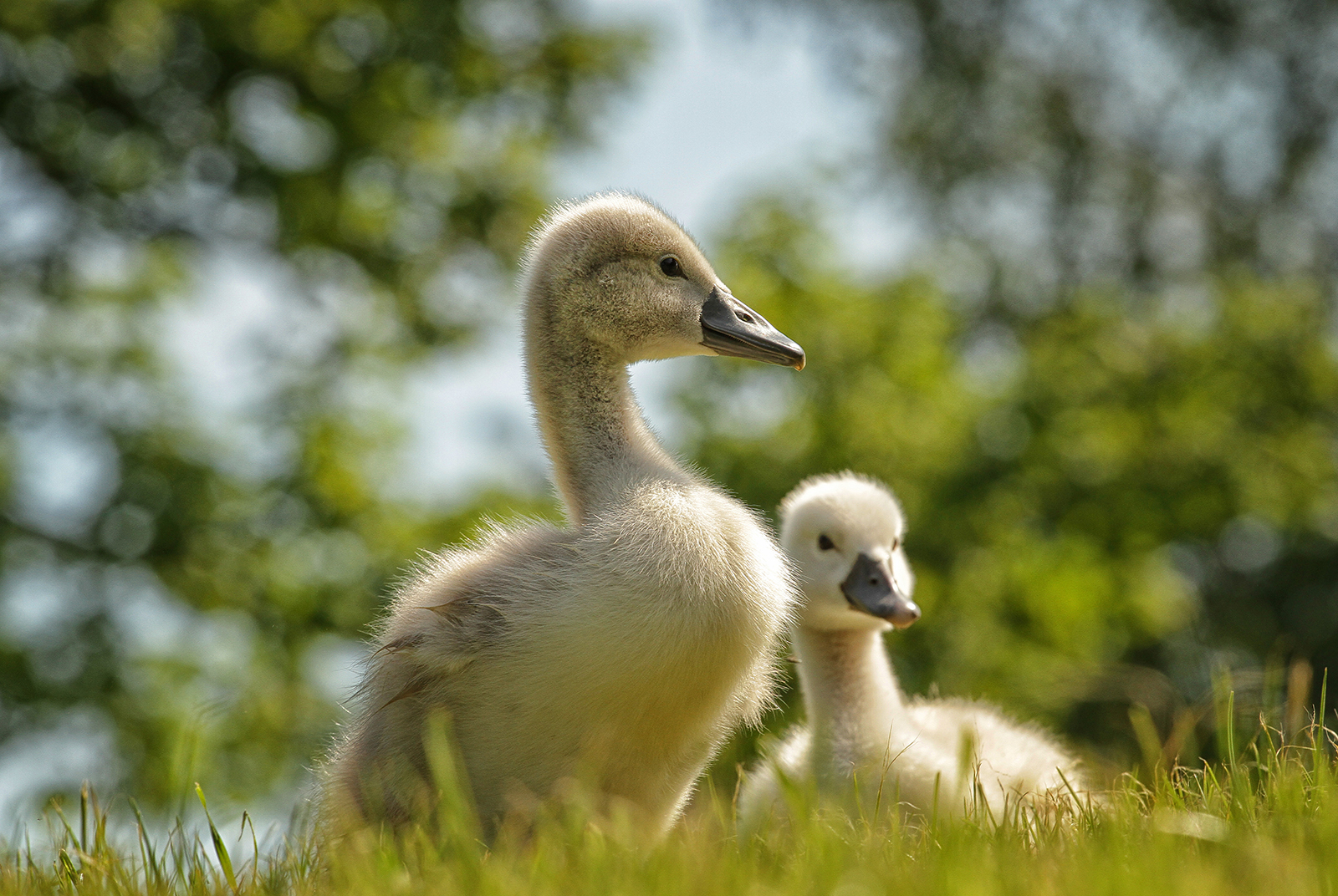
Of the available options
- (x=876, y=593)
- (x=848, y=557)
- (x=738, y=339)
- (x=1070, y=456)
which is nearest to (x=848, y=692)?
(x=876, y=593)

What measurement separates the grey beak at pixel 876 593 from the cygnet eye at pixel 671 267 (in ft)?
4.25

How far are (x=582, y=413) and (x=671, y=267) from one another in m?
0.62

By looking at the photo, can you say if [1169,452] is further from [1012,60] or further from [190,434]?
[190,434]

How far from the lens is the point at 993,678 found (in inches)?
369

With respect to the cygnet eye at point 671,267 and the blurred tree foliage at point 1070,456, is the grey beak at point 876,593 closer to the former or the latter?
the cygnet eye at point 671,267

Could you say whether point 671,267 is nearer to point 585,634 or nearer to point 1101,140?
point 585,634

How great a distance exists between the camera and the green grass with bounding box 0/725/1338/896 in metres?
2.26

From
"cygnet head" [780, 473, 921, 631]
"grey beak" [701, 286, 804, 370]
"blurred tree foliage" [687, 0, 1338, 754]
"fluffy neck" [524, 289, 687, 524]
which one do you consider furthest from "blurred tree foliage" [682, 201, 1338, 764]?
"fluffy neck" [524, 289, 687, 524]

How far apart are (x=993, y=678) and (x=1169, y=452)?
145 inches

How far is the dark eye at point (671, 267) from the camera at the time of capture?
4168 millimetres

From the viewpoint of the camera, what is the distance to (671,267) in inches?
165

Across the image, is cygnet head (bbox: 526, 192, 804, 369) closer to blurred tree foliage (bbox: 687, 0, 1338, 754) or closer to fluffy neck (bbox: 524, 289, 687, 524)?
fluffy neck (bbox: 524, 289, 687, 524)

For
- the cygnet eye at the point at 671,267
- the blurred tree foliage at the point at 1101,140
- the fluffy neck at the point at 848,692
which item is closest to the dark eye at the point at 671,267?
the cygnet eye at the point at 671,267

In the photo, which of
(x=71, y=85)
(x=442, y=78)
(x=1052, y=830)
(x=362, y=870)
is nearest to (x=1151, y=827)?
(x=1052, y=830)
